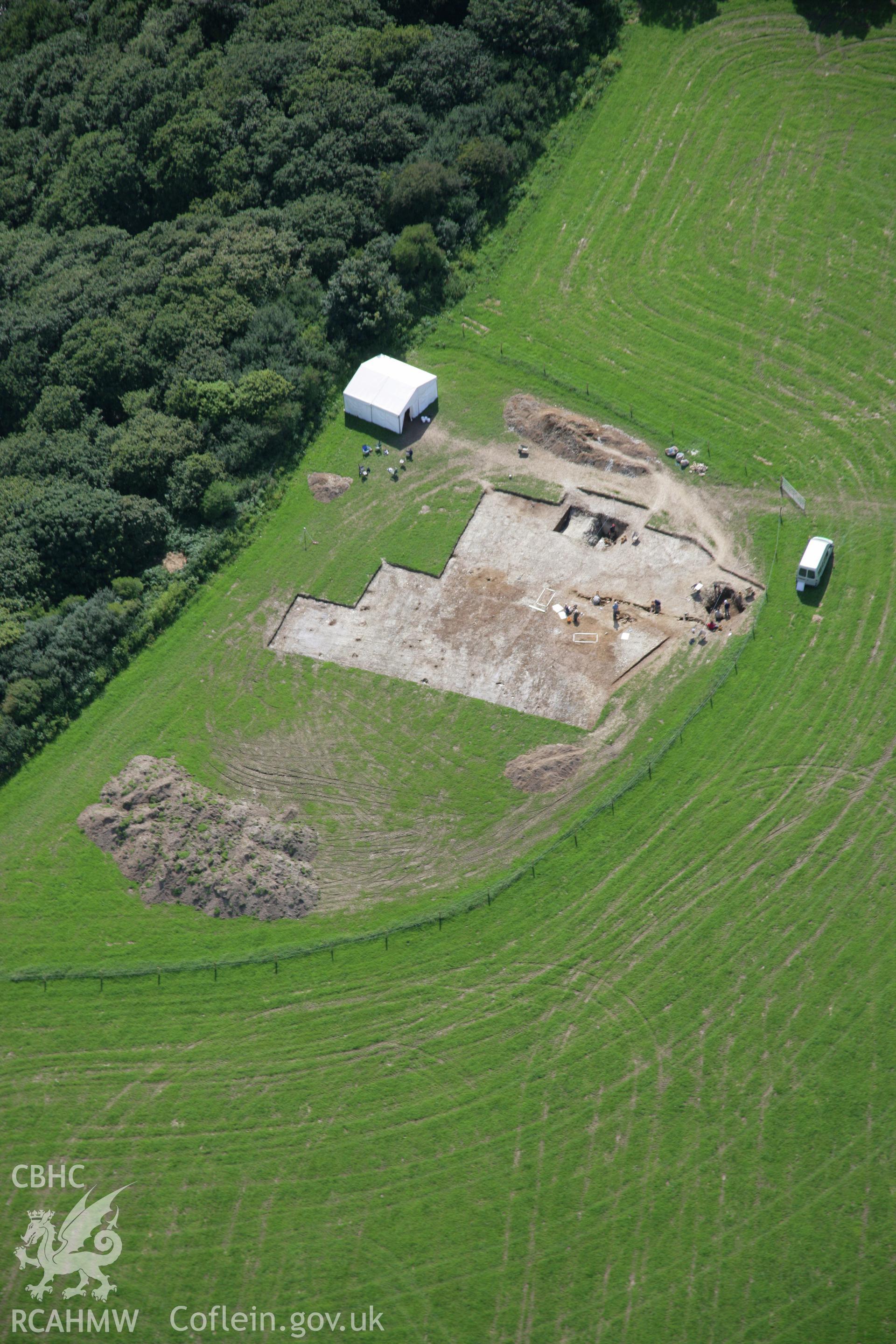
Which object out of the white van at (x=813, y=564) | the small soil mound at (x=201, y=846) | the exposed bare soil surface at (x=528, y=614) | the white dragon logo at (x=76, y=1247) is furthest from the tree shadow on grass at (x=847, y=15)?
the white dragon logo at (x=76, y=1247)

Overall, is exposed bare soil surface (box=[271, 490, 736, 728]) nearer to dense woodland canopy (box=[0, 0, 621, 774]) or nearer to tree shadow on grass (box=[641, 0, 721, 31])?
dense woodland canopy (box=[0, 0, 621, 774])

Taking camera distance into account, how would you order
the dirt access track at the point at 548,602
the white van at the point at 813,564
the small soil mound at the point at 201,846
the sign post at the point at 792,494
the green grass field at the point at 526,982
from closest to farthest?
the green grass field at the point at 526,982 → the small soil mound at the point at 201,846 → the white van at the point at 813,564 → the dirt access track at the point at 548,602 → the sign post at the point at 792,494

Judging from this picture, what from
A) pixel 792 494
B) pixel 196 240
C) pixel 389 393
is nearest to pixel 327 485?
pixel 389 393

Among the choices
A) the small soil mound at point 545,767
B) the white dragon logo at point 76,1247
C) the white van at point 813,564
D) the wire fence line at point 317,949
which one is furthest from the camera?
the white van at point 813,564

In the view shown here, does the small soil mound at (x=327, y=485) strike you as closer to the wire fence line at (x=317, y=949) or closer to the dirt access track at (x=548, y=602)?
the dirt access track at (x=548, y=602)

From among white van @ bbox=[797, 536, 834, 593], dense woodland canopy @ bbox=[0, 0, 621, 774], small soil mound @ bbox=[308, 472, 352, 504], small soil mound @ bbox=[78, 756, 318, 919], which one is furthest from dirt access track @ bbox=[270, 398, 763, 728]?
dense woodland canopy @ bbox=[0, 0, 621, 774]

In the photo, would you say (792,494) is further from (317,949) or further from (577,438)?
(317,949)

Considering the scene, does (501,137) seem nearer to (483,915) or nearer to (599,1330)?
(483,915)
